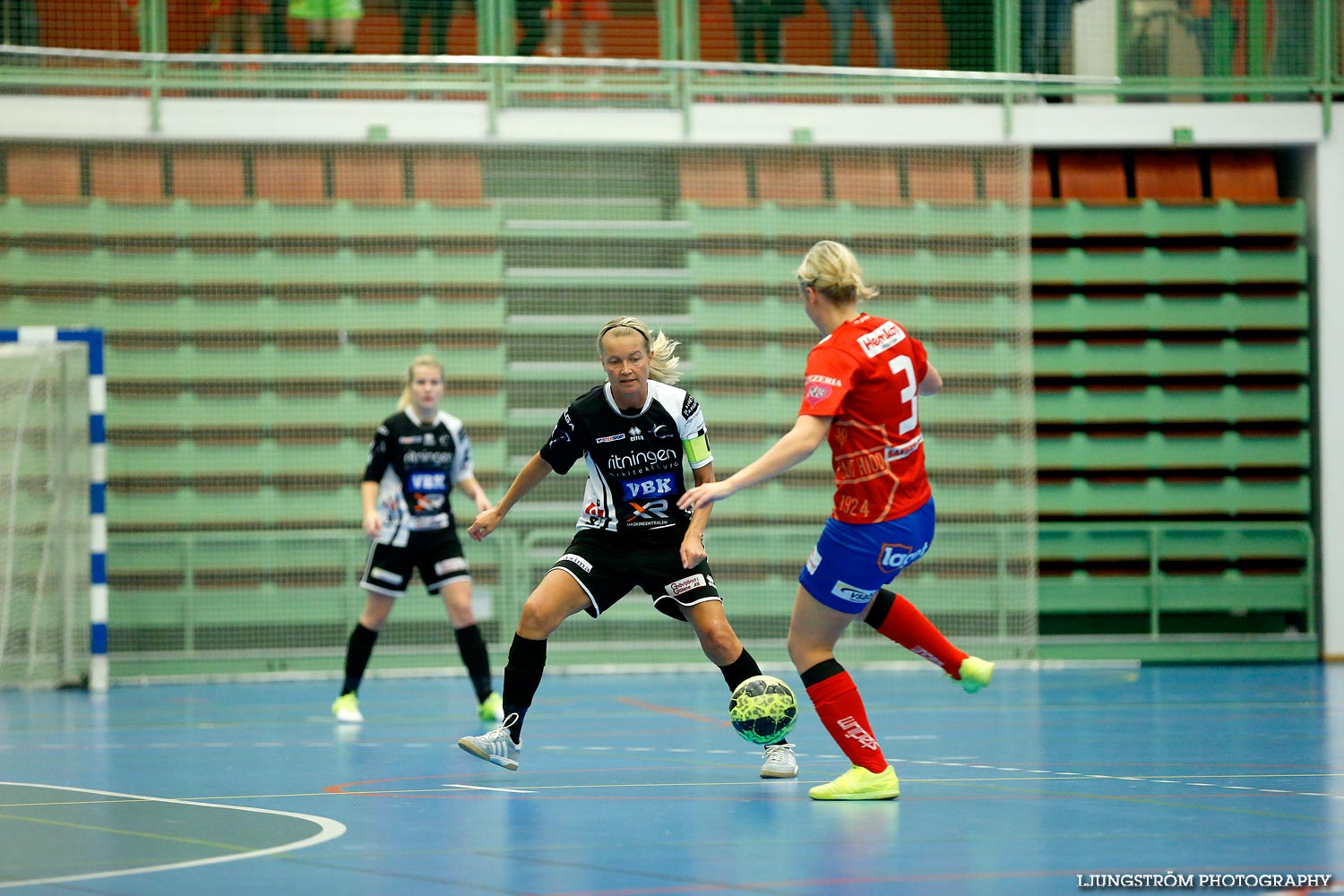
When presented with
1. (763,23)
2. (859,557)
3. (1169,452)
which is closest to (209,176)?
(763,23)

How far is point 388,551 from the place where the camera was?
29.9 ft

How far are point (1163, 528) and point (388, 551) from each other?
7.13 meters

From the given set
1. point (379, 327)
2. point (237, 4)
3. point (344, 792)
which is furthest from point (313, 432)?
point (344, 792)

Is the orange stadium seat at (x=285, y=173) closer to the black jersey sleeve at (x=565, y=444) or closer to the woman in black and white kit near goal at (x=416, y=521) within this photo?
the woman in black and white kit near goal at (x=416, y=521)

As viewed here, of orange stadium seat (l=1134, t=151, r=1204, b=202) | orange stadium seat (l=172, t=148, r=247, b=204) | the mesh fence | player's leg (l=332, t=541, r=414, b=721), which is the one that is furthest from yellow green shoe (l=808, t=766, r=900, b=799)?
orange stadium seat (l=1134, t=151, r=1204, b=202)

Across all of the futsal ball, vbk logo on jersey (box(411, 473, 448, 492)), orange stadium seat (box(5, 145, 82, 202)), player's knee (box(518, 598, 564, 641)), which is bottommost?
the futsal ball

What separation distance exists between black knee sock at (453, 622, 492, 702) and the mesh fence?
3.52 m

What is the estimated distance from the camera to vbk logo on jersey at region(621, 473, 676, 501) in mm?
6332

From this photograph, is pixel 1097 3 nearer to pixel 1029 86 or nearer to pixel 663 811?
pixel 1029 86

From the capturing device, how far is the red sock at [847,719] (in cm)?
563

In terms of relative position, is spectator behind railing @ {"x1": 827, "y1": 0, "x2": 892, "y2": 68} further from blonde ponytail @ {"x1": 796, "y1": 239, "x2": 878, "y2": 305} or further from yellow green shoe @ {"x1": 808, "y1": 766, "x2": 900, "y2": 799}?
yellow green shoe @ {"x1": 808, "y1": 766, "x2": 900, "y2": 799}

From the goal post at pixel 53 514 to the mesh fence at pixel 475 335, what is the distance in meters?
0.47

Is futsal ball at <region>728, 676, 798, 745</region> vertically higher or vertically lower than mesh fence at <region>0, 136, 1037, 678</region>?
lower

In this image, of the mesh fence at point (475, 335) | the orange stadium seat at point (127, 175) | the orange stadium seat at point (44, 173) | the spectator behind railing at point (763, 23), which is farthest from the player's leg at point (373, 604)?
the spectator behind railing at point (763, 23)
